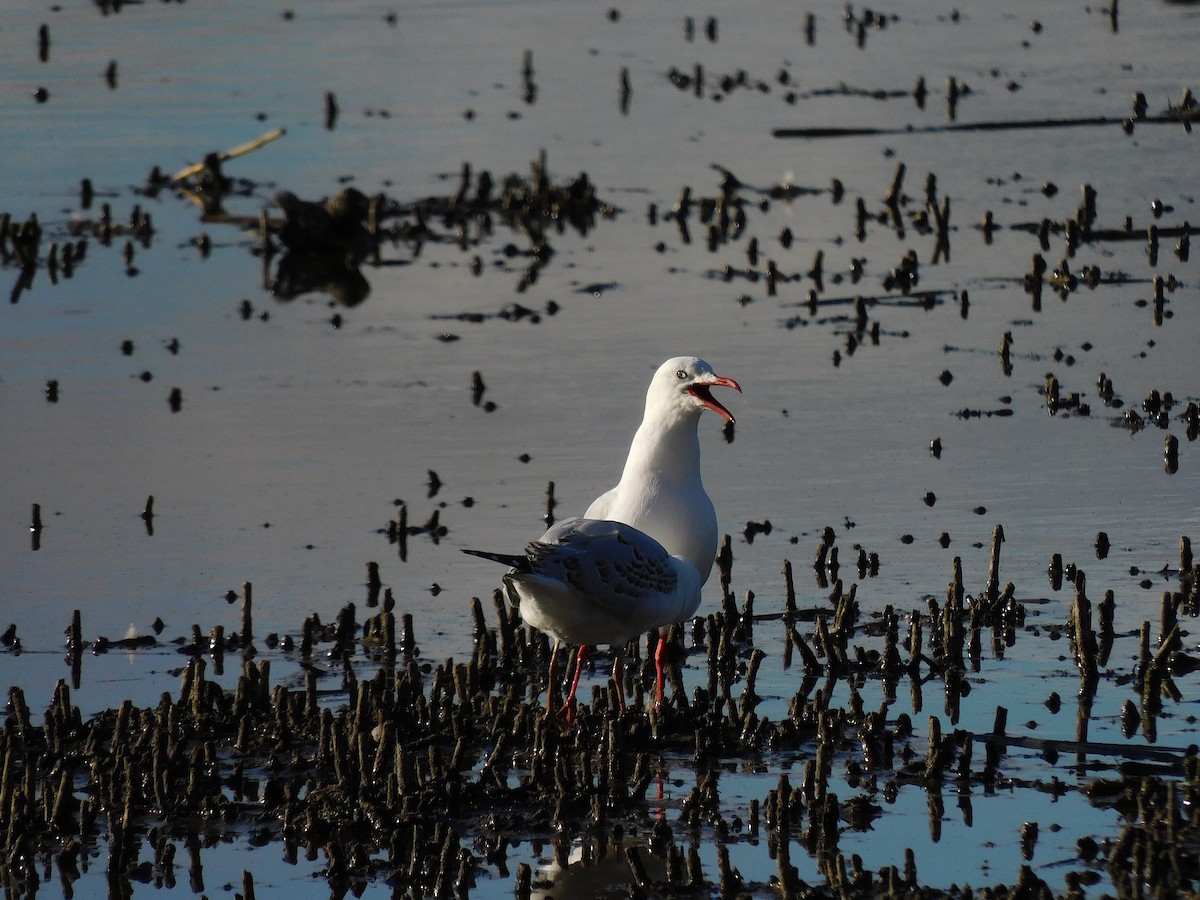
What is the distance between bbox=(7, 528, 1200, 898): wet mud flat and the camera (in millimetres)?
7359

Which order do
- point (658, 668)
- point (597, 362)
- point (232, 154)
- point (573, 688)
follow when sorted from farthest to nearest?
point (232, 154) < point (597, 362) < point (658, 668) < point (573, 688)

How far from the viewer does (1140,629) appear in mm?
9461

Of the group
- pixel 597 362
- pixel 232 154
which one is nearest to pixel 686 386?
pixel 597 362

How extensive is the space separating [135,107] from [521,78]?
6221 millimetres

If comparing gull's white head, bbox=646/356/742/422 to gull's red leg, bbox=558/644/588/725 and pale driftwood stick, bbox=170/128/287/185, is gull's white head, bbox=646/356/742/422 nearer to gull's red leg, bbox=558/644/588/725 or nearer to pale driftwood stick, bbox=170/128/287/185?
gull's red leg, bbox=558/644/588/725

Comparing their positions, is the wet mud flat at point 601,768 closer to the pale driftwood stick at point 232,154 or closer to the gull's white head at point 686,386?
the gull's white head at point 686,386

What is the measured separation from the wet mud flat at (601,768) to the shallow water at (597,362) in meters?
0.18

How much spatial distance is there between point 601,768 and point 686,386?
2.49 m

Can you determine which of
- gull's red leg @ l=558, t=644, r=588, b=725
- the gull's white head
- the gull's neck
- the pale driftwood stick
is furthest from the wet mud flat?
the pale driftwood stick

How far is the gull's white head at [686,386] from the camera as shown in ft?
32.4

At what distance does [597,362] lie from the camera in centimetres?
1641

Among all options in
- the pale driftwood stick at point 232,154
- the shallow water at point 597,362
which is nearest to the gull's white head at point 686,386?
the shallow water at point 597,362

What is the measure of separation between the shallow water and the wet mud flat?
18 centimetres

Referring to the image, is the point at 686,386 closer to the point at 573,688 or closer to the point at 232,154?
the point at 573,688
